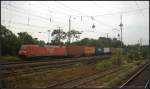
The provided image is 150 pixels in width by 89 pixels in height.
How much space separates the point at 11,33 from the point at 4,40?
3.56 metres

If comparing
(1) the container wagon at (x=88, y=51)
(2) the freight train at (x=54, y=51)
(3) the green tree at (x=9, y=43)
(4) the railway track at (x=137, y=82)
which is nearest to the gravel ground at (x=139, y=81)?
(4) the railway track at (x=137, y=82)

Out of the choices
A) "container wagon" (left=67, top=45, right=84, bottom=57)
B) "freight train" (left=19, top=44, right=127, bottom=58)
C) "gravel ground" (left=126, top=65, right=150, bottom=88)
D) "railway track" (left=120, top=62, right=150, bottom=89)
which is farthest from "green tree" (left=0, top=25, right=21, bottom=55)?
"gravel ground" (left=126, top=65, right=150, bottom=88)

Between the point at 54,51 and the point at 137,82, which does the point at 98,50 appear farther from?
the point at 137,82

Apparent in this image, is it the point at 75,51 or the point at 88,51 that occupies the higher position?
the point at 75,51

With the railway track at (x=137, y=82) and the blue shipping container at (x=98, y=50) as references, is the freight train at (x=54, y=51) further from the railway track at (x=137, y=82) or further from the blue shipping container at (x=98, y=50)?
the railway track at (x=137, y=82)

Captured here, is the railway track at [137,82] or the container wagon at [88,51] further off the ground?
the container wagon at [88,51]

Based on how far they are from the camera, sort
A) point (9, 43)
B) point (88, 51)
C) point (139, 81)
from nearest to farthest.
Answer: point (139, 81) < point (9, 43) < point (88, 51)

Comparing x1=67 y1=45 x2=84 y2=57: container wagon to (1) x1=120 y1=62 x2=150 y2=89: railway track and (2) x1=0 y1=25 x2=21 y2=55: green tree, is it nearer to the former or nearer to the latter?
(2) x1=0 y1=25 x2=21 y2=55: green tree

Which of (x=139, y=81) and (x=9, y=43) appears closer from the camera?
(x=139, y=81)

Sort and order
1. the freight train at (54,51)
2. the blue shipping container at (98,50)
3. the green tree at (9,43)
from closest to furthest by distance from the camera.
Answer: the freight train at (54,51) < the green tree at (9,43) < the blue shipping container at (98,50)

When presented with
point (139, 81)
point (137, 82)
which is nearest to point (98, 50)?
point (139, 81)

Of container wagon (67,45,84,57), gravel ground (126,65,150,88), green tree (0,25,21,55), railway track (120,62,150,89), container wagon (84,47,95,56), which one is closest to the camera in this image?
railway track (120,62,150,89)

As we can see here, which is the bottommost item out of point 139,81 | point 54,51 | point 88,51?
point 139,81

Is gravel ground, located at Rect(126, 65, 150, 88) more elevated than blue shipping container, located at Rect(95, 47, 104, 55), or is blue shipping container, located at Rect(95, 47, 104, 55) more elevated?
blue shipping container, located at Rect(95, 47, 104, 55)
